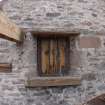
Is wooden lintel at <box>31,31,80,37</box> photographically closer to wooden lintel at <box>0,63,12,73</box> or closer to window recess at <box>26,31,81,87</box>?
window recess at <box>26,31,81,87</box>

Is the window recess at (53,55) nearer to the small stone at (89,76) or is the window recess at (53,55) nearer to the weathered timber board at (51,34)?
the weathered timber board at (51,34)

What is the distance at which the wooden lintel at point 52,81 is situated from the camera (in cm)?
Result: 568

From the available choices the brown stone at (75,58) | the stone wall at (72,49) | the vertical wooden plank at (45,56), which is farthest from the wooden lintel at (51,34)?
the brown stone at (75,58)

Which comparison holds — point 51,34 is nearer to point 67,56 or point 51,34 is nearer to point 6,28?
point 67,56

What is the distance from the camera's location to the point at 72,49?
5.99 metres

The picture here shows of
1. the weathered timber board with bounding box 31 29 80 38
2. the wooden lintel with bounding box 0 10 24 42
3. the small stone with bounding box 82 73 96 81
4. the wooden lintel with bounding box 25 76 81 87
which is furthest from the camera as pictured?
the small stone with bounding box 82 73 96 81

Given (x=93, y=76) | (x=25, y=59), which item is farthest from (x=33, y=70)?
(x=93, y=76)

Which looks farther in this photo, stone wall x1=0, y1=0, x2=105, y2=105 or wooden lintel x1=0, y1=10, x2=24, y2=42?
stone wall x1=0, y1=0, x2=105, y2=105

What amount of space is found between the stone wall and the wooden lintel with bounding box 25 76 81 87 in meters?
0.13

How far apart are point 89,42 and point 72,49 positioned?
397 mm

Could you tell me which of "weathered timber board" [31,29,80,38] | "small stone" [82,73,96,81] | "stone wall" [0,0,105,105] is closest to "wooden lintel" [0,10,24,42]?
"weathered timber board" [31,29,80,38]

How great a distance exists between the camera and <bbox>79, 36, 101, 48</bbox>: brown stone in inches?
237

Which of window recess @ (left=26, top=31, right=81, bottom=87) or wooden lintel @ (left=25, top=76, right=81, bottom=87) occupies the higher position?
window recess @ (left=26, top=31, right=81, bottom=87)

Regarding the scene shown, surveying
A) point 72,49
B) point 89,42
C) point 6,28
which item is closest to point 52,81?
point 72,49
